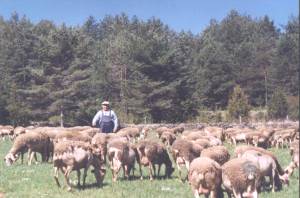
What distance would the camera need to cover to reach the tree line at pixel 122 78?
185 feet

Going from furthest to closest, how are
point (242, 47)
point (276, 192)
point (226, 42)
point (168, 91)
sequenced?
point (226, 42)
point (242, 47)
point (168, 91)
point (276, 192)

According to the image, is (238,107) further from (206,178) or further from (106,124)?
(206,178)

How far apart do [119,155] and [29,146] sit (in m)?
6.48

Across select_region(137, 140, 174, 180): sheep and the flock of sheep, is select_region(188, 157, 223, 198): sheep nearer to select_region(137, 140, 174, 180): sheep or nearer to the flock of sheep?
the flock of sheep

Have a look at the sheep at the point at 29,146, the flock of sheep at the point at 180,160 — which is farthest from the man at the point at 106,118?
the sheep at the point at 29,146

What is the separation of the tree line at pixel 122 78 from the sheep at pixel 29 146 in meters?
28.5

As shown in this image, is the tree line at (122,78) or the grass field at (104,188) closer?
the grass field at (104,188)

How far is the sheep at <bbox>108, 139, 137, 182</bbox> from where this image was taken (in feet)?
50.4

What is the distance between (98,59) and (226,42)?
29.3 m

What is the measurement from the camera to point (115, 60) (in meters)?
64.9

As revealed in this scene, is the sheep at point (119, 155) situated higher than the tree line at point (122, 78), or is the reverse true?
the tree line at point (122, 78)

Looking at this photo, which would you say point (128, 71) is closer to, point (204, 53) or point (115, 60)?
point (115, 60)

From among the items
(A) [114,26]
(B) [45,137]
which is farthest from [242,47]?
(B) [45,137]

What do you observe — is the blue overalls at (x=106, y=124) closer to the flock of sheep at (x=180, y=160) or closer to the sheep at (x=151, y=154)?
the flock of sheep at (x=180, y=160)
